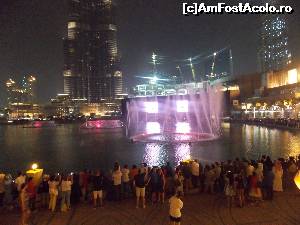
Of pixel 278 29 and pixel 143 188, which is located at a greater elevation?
pixel 278 29

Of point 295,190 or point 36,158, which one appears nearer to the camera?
point 295,190

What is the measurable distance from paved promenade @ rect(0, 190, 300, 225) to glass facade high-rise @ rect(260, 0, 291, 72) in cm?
14174

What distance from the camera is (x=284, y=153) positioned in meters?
26.7

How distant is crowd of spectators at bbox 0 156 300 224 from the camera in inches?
478

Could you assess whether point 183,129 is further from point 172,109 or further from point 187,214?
point 187,214

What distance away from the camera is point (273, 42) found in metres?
156

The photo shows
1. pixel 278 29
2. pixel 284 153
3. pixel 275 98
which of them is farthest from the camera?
pixel 278 29

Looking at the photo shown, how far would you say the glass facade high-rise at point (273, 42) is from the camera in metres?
147

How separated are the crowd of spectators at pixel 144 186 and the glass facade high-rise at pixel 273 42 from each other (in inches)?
5515

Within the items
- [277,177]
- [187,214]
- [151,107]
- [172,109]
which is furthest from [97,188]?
[172,109]

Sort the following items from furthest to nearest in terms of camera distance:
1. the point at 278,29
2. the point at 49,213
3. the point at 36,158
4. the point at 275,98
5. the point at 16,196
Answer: the point at 278,29 < the point at 275,98 < the point at 36,158 < the point at 16,196 < the point at 49,213

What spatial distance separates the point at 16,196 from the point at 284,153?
20.8m

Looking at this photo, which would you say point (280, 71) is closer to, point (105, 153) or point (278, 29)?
point (105, 153)

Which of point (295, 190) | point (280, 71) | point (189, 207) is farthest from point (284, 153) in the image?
point (280, 71)
